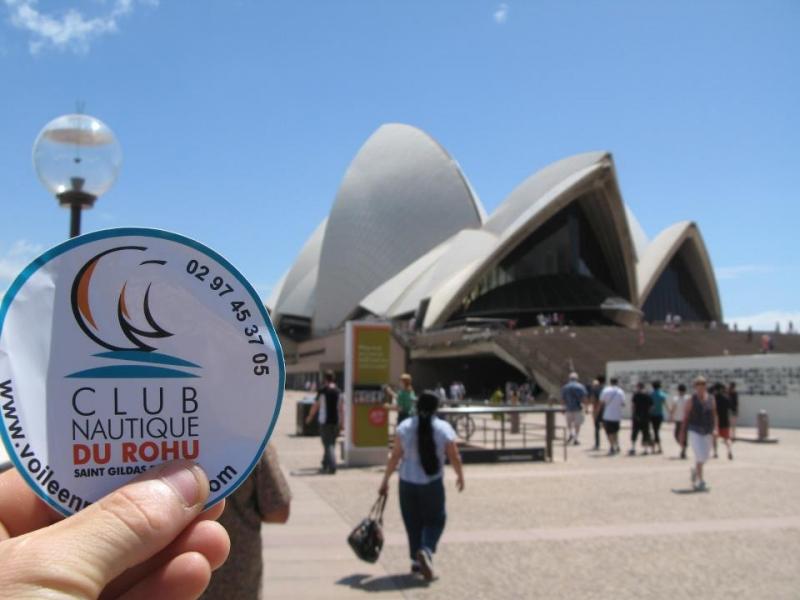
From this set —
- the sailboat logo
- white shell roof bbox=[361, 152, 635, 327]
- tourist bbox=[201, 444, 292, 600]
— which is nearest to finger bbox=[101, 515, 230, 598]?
the sailboat logo

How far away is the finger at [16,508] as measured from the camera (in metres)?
1.38

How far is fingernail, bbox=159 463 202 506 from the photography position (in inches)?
46.9

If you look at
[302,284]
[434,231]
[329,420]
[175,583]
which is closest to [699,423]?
[329,420]

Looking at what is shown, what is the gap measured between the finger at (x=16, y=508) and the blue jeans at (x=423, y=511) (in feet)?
15.1

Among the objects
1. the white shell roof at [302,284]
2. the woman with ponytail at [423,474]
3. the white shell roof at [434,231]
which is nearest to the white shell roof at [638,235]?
the white shell roof at [434,231]

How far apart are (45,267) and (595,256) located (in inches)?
2098

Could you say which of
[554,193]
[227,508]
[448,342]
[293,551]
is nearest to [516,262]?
[554,193]

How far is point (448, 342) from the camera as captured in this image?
3812cm

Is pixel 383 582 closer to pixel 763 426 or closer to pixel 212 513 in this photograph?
pixel 212 513

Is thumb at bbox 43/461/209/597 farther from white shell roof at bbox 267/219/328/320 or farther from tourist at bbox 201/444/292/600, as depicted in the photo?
white shell roof at bbox 267/219/328/320

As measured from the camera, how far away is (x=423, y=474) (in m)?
5.81

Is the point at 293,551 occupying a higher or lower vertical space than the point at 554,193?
lower

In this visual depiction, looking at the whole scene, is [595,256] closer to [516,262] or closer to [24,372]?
[516,262]

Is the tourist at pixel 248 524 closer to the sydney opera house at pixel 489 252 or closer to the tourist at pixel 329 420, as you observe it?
the tourist at pixel 329 420
